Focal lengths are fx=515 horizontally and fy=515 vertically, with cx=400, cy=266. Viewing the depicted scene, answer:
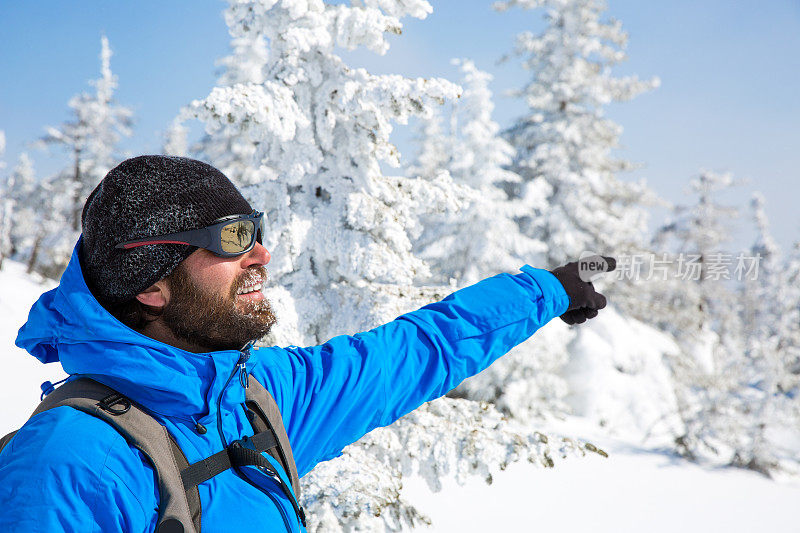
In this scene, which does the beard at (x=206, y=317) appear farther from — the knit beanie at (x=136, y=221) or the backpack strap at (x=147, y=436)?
the backpack strap at (x=147, y=436)

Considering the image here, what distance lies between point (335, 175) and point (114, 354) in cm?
442

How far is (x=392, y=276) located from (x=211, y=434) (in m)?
3.80

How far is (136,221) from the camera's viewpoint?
5.65 feet

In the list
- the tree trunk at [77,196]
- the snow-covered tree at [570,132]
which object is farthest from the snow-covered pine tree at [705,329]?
the tree trunk at [77,196]

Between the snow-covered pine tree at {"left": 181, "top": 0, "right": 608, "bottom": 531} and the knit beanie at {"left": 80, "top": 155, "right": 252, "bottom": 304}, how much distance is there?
3195 mm

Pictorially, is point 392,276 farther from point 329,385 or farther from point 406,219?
point 329,385

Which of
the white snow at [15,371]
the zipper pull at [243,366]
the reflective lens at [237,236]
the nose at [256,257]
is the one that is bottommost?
the white snow at [15,371]

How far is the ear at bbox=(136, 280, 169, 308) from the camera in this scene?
5.85 ft

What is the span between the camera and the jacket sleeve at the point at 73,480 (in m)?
1.17

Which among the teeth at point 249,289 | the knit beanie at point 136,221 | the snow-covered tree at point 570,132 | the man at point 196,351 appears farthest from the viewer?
the snow-covered tree at point 570,132

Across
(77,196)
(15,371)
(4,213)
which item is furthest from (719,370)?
(4,213)

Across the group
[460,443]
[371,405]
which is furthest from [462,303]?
[460,443]

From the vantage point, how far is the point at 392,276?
542 centimetres

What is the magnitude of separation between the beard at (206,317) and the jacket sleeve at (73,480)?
1.63ft
